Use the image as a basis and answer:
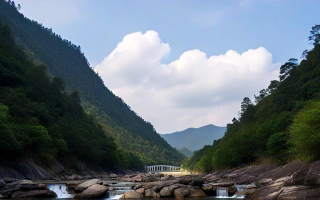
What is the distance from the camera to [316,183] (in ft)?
78.3

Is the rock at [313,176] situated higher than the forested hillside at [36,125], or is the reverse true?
the forested hillside at [36,125]

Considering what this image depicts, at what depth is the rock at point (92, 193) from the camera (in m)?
35.2

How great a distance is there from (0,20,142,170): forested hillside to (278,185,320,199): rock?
144 ft

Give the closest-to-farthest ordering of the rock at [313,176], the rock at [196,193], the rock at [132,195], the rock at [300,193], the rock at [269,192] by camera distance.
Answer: the rock at [300,193] → the rock at [313,176] → the rock at [269,192] → the rock at [132,195] → the rock at [196,193]

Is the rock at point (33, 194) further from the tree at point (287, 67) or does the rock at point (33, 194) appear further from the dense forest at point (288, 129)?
the tree at point (287, 67)

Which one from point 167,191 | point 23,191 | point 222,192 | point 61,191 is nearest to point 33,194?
point 23,191

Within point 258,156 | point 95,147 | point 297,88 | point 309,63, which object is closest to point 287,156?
point 258,156

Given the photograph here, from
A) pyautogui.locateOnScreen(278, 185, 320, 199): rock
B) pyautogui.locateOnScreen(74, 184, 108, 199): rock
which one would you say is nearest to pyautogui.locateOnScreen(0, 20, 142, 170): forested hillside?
pyautogui.locateOnScreen(74, 184, 108, 199): rock

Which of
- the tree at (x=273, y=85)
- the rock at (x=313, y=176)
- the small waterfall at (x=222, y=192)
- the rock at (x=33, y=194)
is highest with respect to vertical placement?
the tree at (x=273, y=85)

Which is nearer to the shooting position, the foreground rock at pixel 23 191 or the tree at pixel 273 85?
the foreground rock at pixel 23 191

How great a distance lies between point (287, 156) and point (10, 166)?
51.4 meters

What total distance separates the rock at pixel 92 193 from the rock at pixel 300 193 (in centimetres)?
2110

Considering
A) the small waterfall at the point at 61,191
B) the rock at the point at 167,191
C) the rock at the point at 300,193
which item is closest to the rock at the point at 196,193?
the rock at the point at 167,191

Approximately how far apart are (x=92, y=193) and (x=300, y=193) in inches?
918
